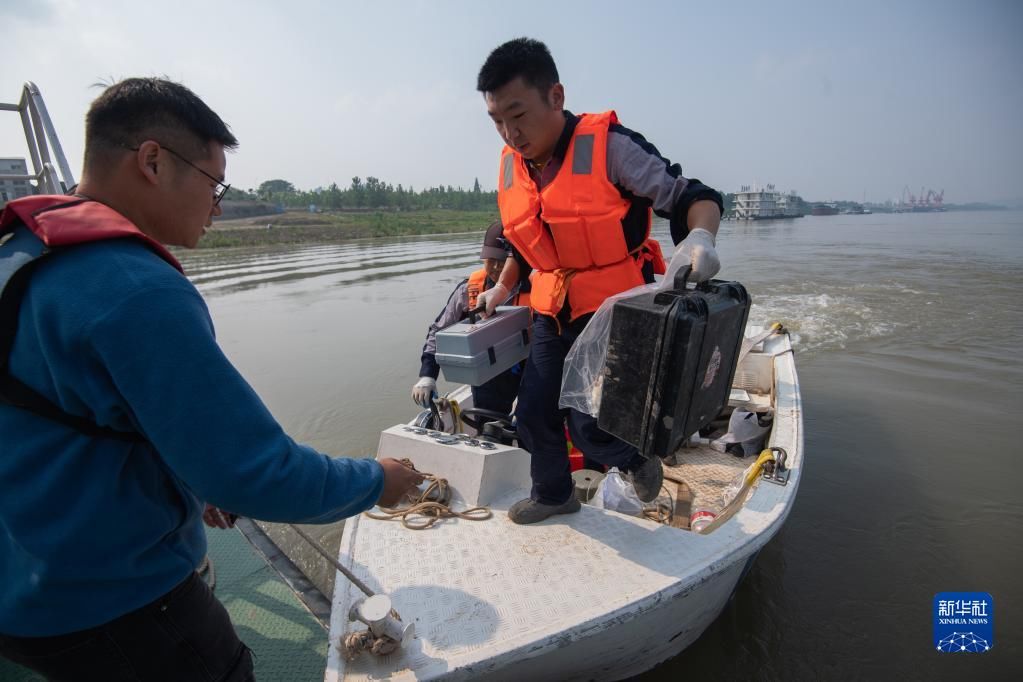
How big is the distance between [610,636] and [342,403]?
480 centimetres

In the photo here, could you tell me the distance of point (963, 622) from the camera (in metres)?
2.69

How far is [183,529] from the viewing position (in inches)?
43.9

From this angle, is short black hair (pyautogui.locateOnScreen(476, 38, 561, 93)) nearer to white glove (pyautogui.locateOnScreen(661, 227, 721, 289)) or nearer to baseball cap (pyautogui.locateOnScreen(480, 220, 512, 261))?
white glove (pyautogui.locateOnScreen(661, 227, 721, 289))

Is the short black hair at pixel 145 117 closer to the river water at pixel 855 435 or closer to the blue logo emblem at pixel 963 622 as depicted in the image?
the river water at pixel 855 435

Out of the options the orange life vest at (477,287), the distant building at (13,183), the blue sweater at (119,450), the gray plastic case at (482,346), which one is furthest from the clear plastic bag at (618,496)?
the distant building at (13,183)

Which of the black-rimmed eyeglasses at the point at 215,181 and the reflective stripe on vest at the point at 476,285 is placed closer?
the black-rimmed eyeglasses at the point at 215,181

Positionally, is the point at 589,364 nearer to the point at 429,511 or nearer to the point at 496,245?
the point at 429,511

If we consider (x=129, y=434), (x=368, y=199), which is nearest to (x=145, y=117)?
(x=129, y=434)

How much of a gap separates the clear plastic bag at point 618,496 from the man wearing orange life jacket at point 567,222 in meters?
0.38

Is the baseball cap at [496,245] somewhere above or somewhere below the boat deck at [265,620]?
above

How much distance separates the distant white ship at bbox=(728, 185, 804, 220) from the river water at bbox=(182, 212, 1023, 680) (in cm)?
5937

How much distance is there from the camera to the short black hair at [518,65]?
1.95 m

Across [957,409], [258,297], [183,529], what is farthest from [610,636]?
[258,297]

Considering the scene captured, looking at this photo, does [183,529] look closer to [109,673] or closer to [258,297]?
[109,673]
